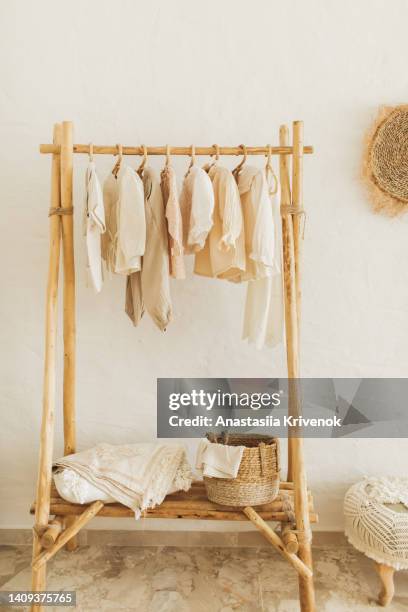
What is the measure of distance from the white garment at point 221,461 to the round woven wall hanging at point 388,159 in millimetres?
1373

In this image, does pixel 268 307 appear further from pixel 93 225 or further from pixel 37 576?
pixel 37 576

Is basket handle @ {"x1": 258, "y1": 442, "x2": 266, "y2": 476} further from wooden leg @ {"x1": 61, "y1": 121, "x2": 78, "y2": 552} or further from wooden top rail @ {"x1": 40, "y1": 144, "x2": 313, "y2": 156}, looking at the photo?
wooden top rail @ {"x1": 40, "y1": 144, "x2": 313, "y2": 156}

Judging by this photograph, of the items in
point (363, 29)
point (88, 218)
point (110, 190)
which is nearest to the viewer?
point (88, 218)

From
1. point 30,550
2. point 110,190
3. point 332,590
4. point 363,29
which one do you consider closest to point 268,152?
point 110,190

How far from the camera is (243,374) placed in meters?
2.87

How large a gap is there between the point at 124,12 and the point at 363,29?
1133mm

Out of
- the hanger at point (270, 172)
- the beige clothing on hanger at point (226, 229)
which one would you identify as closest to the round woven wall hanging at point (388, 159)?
the hanger at point (270, 172)

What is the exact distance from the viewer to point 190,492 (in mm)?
2469

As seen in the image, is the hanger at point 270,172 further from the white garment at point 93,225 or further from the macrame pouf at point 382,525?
the macrame pouf at point 382,525

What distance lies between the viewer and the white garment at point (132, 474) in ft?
7.57

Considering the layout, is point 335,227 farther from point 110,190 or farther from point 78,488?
point 78,488

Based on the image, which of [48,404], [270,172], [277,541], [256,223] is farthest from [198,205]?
[277,541]

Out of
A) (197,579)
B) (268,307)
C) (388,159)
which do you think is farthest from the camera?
(388,159)

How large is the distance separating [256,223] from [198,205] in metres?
0.23
